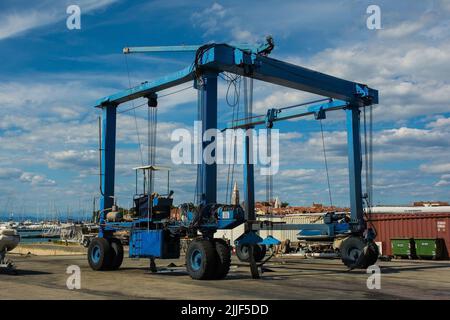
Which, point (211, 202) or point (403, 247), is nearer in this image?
point (211, 202)

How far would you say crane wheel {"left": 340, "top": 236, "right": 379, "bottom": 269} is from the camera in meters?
20.1

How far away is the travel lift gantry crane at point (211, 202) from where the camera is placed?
643 inches

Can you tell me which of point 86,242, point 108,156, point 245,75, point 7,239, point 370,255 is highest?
point 245,75

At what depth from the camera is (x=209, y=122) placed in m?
17.2

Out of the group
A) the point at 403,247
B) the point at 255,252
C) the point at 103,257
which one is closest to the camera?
the point at 103,257

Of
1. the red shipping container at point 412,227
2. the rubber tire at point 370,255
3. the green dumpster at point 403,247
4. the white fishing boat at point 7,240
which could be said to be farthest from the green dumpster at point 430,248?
the white fishing boat at point 7,240

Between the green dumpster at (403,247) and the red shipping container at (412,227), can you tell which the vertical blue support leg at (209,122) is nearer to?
the red shipping container at (412,227)

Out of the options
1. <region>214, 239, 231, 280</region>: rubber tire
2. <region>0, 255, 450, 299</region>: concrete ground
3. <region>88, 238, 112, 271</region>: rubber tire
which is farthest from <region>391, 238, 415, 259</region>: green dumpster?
<region>88, 238, 112, 271</region>: rubber tire

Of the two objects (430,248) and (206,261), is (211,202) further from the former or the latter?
(430,248)

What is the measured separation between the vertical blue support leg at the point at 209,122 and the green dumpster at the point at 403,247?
17.5m

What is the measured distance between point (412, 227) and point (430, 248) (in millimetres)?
2072

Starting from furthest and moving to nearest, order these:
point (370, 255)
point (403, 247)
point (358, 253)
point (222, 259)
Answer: point (403, 247)
point (358, 253)
point (370, 255)
point (222, 259)

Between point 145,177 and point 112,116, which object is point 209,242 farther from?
point 112,116

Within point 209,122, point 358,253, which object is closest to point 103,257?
point 209,122
